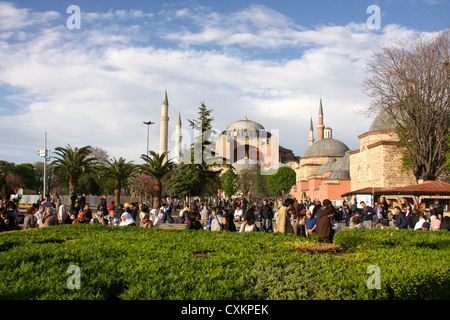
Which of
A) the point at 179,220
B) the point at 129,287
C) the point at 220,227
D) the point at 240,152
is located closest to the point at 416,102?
the point at 179,220

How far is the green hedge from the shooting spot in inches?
142

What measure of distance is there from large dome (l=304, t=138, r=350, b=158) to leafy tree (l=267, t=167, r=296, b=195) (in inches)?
184

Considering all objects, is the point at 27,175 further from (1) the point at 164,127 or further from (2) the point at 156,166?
(2) the point at 156,166

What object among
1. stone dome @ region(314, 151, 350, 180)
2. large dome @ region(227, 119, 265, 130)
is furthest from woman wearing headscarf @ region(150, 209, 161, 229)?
large dome @ region(227, 119, 265, 130)

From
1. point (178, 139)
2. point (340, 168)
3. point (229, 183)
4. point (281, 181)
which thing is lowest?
point (229, 183)

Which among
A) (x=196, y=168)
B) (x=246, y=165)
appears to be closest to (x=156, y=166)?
(x=196, y=168)

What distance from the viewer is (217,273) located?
4.20 metres

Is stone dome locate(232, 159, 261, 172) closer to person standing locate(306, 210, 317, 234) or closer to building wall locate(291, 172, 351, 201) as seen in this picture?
building wall locate(291, 172, 351, 201)

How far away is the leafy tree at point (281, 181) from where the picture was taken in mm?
66250

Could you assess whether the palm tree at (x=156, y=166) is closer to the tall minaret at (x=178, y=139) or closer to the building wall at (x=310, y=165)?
the tall minaret at (x=178, y=139)

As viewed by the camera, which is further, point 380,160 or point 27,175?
point 27,175

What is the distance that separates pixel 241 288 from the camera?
3908mm

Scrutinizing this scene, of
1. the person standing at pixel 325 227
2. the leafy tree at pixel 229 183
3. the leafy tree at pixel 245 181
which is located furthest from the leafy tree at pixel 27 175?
the person standing at pixel 325 227

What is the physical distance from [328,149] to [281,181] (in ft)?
31.4
